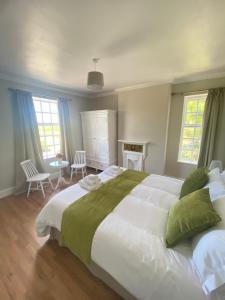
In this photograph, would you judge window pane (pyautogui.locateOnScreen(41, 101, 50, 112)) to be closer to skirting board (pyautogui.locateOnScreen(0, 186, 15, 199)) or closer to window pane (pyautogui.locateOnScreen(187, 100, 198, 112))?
skirting board (pyautogui.locateOnScreen(0, 186, 15, 199))

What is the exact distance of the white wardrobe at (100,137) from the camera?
4.00m

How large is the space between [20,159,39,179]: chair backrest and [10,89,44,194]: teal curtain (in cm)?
19

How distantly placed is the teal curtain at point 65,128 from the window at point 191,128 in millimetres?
3042

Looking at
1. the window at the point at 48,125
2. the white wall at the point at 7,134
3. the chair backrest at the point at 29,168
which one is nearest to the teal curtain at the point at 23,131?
the white wall at the point at 7,134

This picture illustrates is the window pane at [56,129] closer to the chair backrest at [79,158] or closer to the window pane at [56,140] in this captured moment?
the window pane at [56,140]

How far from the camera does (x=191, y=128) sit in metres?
3.31

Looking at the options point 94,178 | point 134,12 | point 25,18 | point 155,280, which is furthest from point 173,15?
point 155,280

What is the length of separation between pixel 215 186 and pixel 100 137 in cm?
316

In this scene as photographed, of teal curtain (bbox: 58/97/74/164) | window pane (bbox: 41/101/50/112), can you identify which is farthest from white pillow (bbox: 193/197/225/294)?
window pane (bbox: 41/101/50/112)

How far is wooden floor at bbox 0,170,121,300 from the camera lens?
1.30 metres

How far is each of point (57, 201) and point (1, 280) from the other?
88cm

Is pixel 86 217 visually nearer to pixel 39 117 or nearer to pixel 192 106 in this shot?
pixel 39 117

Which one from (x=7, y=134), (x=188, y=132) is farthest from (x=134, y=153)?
(x=7, y=134)

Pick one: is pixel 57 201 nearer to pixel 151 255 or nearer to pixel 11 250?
pixel 11 250
